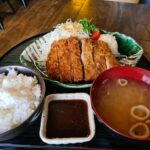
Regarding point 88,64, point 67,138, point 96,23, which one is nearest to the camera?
point 67,138

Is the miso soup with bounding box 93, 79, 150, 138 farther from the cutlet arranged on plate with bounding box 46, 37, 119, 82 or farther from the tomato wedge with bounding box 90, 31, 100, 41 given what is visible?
the tomato wedge with bounding box 90, 31, 100, 41

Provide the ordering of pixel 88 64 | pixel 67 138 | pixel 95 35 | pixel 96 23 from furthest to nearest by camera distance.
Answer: pixel 96 23 < pixel 95 35 < pixel 88 64 < pixel 67 138

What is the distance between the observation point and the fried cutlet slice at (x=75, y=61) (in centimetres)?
115

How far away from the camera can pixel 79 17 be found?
1.89 meters

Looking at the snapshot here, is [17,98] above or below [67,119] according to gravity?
above

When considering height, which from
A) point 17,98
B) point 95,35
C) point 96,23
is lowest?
point 96,23

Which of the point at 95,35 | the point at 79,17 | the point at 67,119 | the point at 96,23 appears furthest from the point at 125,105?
the point at 79,17

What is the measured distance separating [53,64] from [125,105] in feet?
1.45

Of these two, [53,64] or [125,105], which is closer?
[125,105]

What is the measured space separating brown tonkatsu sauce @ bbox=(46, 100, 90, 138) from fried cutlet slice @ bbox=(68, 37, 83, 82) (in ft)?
0.55

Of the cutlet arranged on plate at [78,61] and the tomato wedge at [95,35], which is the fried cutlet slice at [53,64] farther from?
the tomato wedge at [95,35]

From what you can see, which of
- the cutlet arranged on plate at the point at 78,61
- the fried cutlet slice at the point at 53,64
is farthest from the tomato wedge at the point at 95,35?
the fried cutlet slice at the point at 53,64

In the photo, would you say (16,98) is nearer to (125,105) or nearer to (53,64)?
(53,64)

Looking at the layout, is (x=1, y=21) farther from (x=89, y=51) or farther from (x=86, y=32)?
(x=89, y=51)
